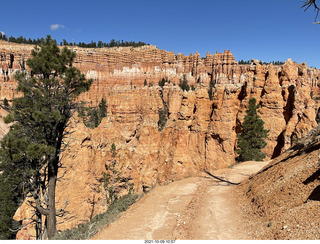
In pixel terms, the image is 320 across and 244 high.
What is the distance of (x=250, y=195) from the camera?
1001 centimetres

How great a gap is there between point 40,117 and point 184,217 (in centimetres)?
666

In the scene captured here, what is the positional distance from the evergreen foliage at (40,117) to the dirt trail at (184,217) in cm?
354

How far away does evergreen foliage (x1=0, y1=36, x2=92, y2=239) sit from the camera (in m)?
8.63

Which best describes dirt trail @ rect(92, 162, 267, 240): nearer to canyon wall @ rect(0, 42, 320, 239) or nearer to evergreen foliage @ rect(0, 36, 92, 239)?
evergreen foliage @ rect(0, 36, 92, 239)

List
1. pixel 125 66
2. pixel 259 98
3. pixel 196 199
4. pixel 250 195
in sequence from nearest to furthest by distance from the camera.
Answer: pixel 250 195, pixel 196 199, pixel 259 98, pixel 125 66

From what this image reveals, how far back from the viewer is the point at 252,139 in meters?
22.7

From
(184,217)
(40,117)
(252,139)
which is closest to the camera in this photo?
(40,117)

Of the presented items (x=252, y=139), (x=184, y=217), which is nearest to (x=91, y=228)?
(x=184, y=217)

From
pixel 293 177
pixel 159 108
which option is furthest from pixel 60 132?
pixel 159 108

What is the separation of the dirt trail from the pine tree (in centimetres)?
957

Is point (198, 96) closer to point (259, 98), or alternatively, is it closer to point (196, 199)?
point (259, 98)

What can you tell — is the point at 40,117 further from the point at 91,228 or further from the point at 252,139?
the point at 252,139

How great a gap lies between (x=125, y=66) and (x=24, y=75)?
95128 millimetres

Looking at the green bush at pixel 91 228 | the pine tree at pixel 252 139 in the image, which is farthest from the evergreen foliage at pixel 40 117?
the pine tree at pixel 252 139
